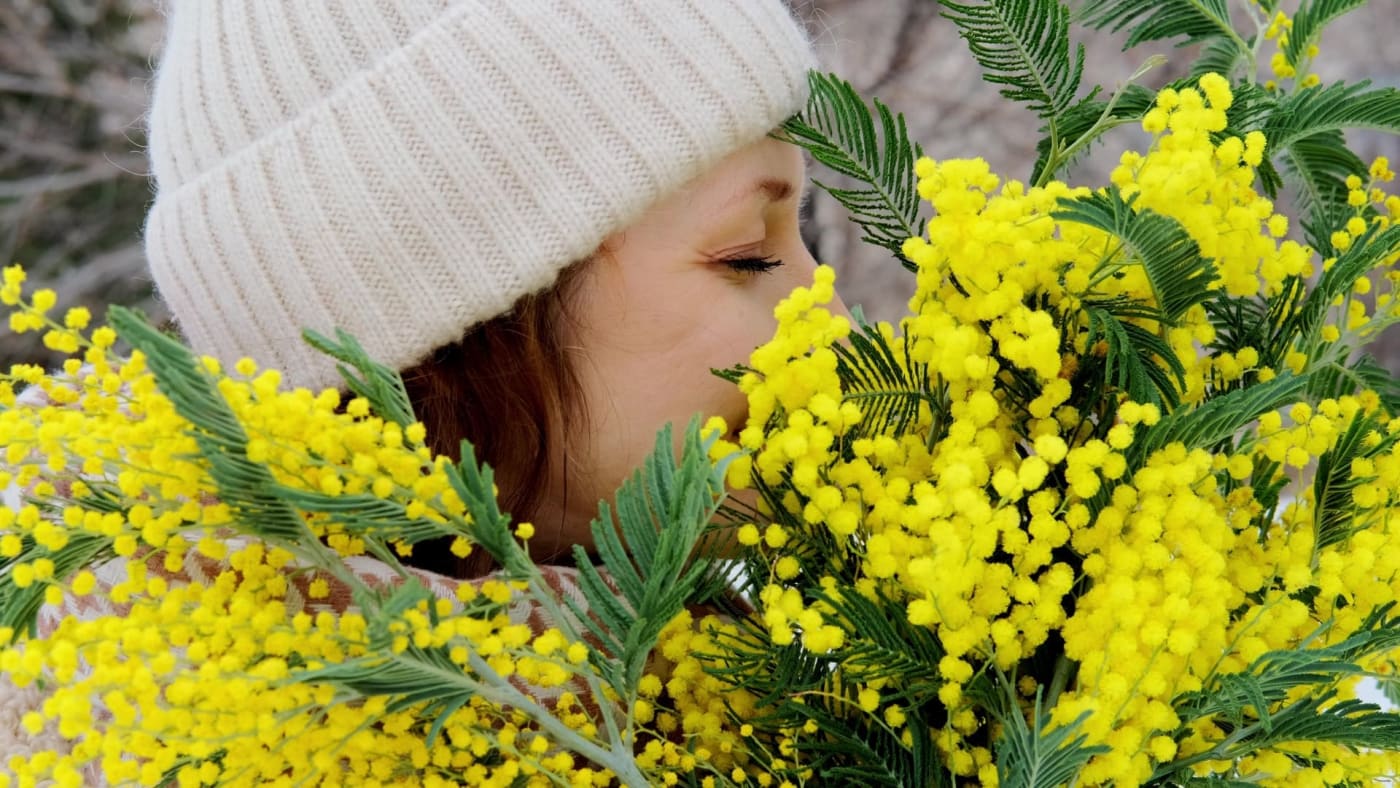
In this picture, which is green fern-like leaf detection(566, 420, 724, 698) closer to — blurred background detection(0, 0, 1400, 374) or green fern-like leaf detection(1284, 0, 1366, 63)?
green fern-like leaf detection(1284, 0, 1366, 63)

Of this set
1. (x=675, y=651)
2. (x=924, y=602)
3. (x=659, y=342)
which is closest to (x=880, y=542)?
(x=924, y=602)

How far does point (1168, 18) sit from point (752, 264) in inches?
14.0

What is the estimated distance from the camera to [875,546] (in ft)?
1.87

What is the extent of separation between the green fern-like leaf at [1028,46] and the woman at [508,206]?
0.14 meters

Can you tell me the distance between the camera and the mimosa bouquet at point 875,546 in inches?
20.0

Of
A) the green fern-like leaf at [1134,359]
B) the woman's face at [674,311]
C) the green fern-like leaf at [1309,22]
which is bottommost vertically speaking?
the green fern-like leaf at [1134,359]

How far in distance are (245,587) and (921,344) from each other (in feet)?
1.15

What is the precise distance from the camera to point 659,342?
2.69ft

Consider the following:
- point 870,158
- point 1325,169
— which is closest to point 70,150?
point 870,158

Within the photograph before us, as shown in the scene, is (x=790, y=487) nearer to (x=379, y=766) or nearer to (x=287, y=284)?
(x=379, y=766)

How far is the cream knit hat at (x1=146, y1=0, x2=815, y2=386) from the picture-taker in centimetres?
78

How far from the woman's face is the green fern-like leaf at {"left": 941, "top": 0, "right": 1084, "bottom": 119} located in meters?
0.16

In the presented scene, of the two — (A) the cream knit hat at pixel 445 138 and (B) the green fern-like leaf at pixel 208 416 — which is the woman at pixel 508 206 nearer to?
(A) the cream knit hat at pixel 445 138

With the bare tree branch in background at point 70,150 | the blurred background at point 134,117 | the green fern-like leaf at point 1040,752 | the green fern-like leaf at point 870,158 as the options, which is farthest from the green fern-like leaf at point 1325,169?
the bare tree branch in background at point 70,150
